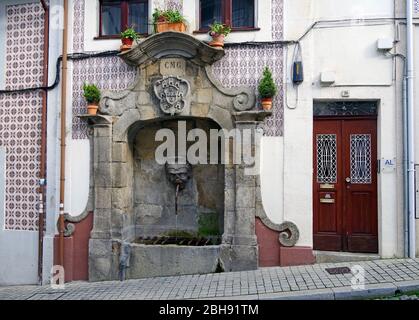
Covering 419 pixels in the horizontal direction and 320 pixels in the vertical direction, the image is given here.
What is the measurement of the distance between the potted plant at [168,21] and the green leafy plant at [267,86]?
5.32 ft

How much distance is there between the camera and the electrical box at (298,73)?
6.48 metres

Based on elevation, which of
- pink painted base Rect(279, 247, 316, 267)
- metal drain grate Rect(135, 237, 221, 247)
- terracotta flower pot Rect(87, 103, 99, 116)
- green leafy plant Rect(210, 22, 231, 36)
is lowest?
pink painted base Rect(279, 247, 316, 267)

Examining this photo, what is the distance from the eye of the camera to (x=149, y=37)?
6613mm

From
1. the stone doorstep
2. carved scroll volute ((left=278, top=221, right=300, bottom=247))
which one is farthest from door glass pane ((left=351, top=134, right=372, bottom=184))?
carved scroll volute ((left=278, top=221, right=300, bottom=247))

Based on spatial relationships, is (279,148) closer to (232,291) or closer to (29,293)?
(232,291)

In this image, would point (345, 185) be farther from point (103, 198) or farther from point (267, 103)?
point (103, 198)

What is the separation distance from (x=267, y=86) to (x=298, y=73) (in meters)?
0.58

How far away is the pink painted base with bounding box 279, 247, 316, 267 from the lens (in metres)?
6.41

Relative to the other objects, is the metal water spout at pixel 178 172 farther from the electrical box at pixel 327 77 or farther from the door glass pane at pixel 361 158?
the door glass pane at pixel 361 158

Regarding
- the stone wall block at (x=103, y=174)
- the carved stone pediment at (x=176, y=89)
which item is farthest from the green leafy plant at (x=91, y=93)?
the stone wall block at (x=103, y=174)

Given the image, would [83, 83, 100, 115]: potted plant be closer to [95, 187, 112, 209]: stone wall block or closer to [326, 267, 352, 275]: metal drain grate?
[95, 187, 112, 209]: stone wall block

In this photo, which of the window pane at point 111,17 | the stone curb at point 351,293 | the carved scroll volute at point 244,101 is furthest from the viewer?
the window pane at point 111,17

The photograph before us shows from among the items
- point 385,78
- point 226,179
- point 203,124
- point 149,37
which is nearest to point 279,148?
point 226,179

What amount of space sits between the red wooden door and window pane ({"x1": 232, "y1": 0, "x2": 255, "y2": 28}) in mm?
2058
